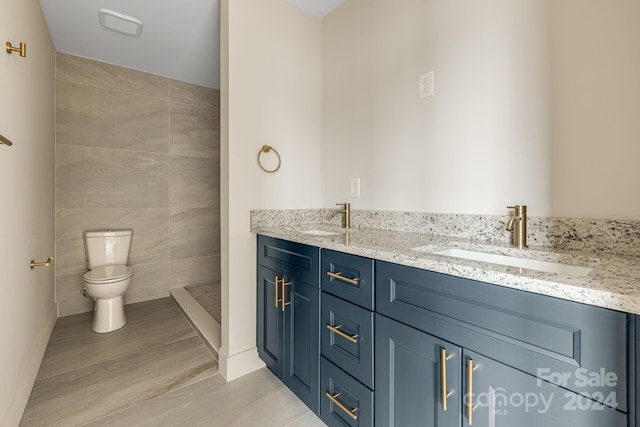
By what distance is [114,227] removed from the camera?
267cm

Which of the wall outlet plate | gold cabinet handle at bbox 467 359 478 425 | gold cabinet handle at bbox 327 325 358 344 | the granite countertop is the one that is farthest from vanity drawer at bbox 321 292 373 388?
the wall outlet plate

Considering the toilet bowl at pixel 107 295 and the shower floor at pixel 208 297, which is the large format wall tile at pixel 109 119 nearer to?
the toilet bowl at pixel 107 295

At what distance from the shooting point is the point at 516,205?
118 cm

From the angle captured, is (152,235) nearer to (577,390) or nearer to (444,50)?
(444,50)

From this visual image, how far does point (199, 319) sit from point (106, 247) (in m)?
1.07

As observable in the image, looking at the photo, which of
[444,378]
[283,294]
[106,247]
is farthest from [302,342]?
[106,247]

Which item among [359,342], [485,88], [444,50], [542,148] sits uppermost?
[444,50]

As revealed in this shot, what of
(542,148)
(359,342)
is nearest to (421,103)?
(542,148)

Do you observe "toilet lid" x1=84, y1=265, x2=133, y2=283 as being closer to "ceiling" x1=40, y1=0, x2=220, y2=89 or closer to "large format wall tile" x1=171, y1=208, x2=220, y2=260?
"large format wall tile" x1=171, y1=208, x2=220, y2=260

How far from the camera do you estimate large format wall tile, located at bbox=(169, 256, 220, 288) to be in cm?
301

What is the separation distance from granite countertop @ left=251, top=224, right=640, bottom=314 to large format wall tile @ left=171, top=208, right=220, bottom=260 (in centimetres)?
219

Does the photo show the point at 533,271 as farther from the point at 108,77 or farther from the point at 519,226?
the point at 108,77

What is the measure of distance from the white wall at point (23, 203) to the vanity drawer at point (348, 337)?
1.31 metres

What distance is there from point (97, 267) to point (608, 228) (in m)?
3.28
